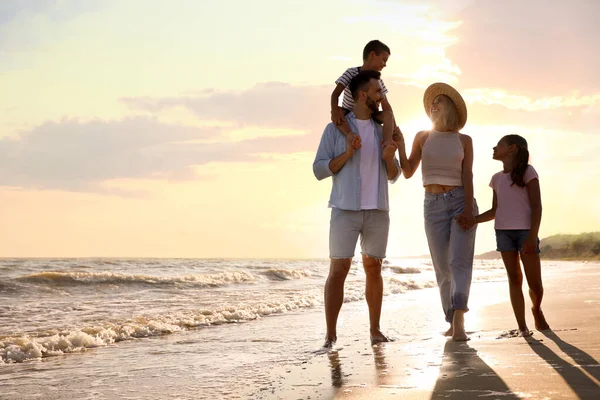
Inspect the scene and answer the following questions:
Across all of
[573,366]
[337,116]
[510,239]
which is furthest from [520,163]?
[573,366]

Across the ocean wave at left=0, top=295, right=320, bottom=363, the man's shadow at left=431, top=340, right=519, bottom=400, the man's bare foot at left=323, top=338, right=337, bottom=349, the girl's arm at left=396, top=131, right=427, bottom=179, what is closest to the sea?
the ocean wave at left=0, top=295, right=320, bottom=363

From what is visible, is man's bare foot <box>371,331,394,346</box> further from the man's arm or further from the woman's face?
the woman's face

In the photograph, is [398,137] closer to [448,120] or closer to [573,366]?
[448,120]

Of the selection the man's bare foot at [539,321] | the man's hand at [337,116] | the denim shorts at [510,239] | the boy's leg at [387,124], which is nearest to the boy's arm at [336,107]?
the man's hand at [337,116]

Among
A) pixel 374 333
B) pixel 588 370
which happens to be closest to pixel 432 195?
pixel 374 333

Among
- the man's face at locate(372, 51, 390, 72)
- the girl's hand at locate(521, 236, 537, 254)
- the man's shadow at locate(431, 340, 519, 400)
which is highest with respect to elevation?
the man's face at locate(372, 51, 390, 72)

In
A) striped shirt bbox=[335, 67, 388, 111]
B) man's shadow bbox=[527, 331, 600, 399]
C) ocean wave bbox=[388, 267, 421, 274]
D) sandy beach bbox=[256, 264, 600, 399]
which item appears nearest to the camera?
man's shadow bbox=[527, 331, 600, 399]

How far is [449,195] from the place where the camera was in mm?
4930

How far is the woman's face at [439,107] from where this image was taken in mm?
5074

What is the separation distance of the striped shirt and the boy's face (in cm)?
11

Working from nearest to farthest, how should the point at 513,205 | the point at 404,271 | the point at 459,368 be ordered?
the point at 459,368, the point at 513,205, the point at 404,271

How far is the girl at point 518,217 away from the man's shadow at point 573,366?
2.40ft

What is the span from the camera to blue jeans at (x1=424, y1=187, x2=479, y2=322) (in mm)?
4789

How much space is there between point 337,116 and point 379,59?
1.80 ft
